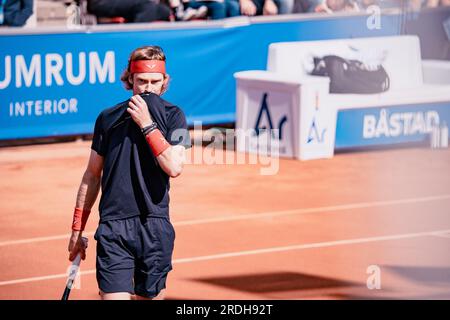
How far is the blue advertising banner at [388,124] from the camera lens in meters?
17.3

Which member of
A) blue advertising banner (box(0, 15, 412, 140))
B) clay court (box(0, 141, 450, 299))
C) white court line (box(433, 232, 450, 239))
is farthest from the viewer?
blue advertising banner (box(0, 15, 412, 140))

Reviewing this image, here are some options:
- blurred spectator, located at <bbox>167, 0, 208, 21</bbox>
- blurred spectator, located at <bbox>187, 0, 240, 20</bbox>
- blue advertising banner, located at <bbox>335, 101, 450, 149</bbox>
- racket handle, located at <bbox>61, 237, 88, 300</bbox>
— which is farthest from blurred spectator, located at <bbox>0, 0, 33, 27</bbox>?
racket handle, located at <bbox>61, 237, 88, 300</bbox>

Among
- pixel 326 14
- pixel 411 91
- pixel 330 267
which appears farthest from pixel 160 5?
pixel 330 267

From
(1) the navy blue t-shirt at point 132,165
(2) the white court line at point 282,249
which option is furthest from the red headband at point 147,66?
(2) the white court line at point 282,249

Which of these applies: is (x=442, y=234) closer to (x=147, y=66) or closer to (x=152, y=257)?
(x=152, y=257)

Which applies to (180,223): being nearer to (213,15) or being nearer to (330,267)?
(330,267)

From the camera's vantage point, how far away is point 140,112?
22.6ft

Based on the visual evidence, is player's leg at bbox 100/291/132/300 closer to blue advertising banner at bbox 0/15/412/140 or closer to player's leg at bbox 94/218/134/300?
player's leg at bbox 94/218/134/300

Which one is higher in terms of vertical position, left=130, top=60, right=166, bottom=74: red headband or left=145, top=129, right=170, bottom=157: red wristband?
left=130, top=60, right=166, bottom=74: red headband

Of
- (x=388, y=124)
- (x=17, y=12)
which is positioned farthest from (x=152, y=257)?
(x=17, y=12)

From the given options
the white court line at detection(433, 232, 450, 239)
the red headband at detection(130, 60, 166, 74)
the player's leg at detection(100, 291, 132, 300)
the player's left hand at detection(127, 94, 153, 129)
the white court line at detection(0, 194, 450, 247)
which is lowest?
the white court line at detection(433, 232, 450, 239)

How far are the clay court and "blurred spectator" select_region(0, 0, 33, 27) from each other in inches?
80.7

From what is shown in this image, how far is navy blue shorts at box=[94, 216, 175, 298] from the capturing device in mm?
7027

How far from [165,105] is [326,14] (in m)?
12.7
